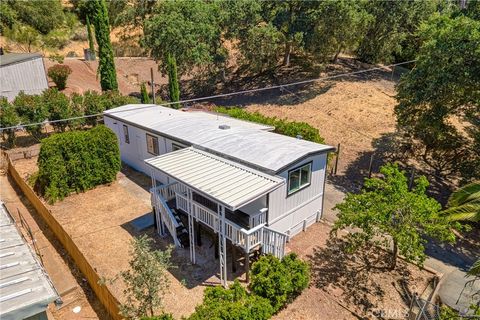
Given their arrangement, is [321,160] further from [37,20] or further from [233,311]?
[37,20]

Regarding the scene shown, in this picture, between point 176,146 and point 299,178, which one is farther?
point 176,146

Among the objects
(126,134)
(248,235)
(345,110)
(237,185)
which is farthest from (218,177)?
(345,110)

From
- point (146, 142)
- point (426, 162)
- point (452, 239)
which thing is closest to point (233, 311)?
point (452, 239)

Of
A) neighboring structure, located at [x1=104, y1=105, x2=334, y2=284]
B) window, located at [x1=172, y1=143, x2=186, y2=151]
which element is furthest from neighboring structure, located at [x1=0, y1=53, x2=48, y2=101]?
window, located at [x1=172, y1=143, x2=186, y2=151]

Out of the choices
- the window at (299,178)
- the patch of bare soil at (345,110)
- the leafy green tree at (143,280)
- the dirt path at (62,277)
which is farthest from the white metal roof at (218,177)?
the patch of bare soil at (345,110)

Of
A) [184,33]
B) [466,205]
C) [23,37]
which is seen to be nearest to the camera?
[466,205]

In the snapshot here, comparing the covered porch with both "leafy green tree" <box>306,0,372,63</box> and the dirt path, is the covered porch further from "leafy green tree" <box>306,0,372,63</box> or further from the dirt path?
"leafy green tree" <box>306,0,372,63</box>

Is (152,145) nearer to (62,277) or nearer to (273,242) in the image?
(62,277)

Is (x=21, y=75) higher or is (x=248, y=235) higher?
(x=21, y=75)
